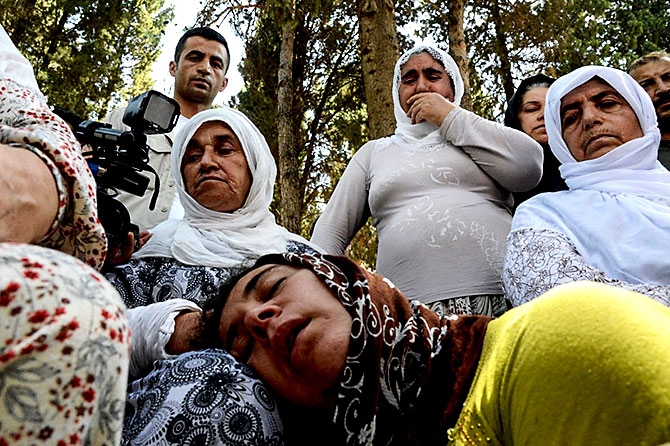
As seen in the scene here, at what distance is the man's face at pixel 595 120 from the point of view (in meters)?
2.43

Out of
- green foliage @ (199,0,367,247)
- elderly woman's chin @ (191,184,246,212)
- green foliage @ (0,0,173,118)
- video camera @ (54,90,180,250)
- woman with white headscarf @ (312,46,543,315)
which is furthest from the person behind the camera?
green foliage @ (0,0,173,118)

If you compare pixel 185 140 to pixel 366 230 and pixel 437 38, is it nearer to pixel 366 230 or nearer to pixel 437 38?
pixel 366 230

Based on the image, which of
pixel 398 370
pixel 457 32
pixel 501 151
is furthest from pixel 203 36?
pixel 398 370

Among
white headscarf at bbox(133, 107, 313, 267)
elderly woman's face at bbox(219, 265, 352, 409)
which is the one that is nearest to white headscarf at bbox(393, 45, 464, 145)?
→ white headscarf at bbox(133, 107, 313, 267)

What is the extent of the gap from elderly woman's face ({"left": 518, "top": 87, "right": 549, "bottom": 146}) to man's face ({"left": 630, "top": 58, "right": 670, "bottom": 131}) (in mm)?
525

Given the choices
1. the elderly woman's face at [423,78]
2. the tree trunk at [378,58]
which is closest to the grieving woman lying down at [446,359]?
the elderly woman's face at [423,78]

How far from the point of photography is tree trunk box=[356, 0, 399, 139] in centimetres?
429

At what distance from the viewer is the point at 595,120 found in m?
2.48

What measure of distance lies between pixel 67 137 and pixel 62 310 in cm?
56

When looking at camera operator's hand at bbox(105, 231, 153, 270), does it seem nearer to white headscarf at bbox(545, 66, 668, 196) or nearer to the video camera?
the video camera

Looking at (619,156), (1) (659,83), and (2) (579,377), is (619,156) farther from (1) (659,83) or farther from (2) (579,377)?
(2) (579,377)

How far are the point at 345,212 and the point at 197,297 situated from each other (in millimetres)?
916

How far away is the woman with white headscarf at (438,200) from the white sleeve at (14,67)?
1513 millimetres

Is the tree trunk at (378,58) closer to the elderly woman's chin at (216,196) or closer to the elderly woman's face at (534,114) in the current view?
the elderly woman's face at (534,114)
